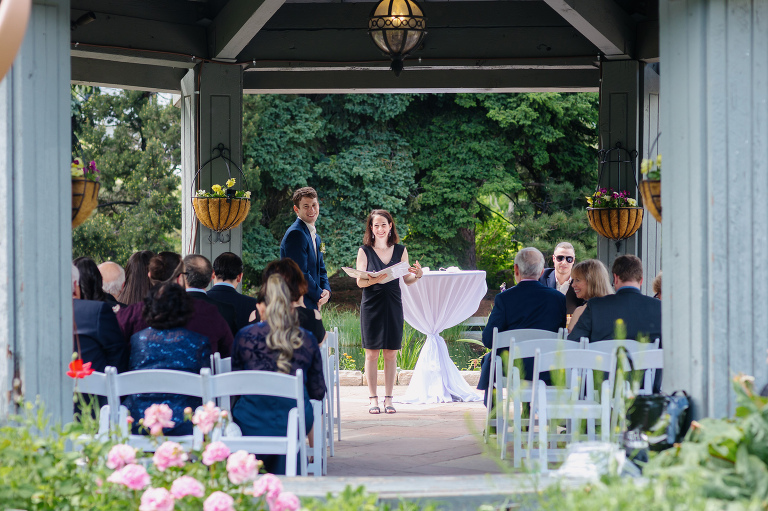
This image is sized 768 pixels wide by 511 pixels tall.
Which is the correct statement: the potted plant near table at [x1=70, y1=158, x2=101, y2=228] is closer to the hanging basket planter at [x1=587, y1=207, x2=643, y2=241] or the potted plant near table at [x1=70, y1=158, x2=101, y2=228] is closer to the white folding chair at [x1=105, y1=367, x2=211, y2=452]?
the white folding chair at [x1=105, y1=367, x2=211, y2=452]

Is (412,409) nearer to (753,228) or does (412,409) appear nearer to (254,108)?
(753,228)

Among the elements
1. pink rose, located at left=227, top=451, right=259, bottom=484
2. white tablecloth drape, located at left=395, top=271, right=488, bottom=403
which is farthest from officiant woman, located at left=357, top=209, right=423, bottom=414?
pink rose, located at left=227, top=451, right=259, bottom=484

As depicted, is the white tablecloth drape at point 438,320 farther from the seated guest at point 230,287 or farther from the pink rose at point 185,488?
the pink rose at point 185,488

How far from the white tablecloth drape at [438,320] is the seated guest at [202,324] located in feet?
9.85

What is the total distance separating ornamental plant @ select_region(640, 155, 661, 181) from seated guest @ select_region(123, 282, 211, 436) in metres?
1.94

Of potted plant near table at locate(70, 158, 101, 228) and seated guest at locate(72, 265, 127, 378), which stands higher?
potted plant near table at locate(70, 158, 101, 228)

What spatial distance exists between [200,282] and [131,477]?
2.47 metres

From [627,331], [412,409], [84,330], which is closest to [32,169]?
[84,330]

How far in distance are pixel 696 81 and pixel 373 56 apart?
4559 millimetres

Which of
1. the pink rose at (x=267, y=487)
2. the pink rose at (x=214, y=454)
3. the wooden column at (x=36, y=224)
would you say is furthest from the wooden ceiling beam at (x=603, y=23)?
the pink rose at (x=267, y=487)

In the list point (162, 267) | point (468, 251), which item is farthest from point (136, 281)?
point (468, 251)

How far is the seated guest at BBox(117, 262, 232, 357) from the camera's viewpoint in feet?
12.6

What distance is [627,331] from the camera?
4.32 m

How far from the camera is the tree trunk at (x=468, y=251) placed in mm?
17078
